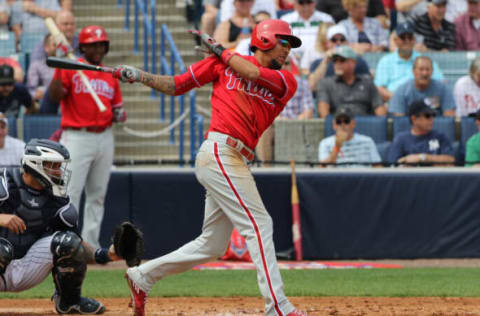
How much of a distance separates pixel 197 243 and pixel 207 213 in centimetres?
21

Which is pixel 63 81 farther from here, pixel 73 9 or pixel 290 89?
pixel 73 9

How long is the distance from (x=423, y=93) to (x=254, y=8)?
9.86 feet

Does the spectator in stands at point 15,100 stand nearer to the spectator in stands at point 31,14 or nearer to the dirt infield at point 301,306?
the spectator in stands at point 31,14

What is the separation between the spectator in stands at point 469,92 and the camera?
10922 mm

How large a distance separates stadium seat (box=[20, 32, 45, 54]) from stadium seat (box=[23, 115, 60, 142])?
2.41m

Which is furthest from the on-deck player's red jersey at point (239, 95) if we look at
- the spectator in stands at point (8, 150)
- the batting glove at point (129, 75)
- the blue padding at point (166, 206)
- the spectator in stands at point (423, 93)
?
the spectator in stands at point (423, 93)

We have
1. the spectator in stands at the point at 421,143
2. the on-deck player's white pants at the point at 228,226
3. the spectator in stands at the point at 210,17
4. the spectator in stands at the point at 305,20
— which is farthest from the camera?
the spectator in stands at the point at 210,17

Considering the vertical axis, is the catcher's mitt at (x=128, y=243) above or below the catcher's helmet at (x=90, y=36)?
below

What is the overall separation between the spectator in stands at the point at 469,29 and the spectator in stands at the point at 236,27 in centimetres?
302

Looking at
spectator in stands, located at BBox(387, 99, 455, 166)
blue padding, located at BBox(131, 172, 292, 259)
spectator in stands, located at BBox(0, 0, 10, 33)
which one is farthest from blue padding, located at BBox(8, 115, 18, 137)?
spectator in stands, located at BBox(387, 99, 455, 166)

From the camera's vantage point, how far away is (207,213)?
5703mm

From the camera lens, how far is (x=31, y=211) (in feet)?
19.1

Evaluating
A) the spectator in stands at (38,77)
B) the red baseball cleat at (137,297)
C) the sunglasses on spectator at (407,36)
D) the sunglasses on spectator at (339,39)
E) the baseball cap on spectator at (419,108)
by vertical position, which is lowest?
the red baseball cleat at (137,297)

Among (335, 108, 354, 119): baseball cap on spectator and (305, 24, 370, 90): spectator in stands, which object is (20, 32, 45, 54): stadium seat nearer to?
(305, 24, 370, 90): spectator in stands
